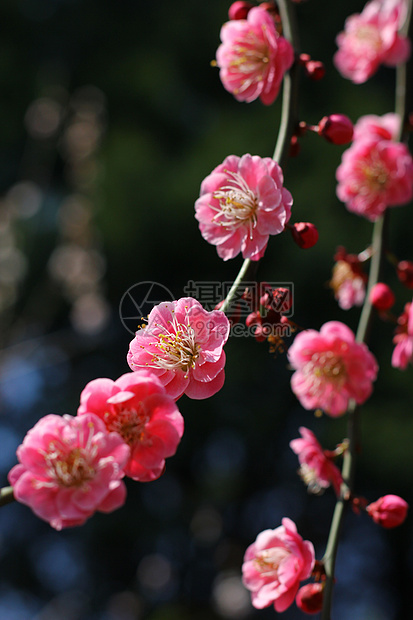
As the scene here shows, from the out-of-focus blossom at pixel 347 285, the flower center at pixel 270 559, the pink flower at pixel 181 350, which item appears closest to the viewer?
the pink flower at pixel 181 350

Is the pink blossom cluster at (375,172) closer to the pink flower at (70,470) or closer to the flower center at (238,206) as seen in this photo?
the flower center at (238,206)

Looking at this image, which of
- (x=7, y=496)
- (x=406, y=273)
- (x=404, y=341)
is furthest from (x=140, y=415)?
(x=406, y=273)

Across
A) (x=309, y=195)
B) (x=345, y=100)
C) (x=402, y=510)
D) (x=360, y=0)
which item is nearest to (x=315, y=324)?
(x=309, y=195)

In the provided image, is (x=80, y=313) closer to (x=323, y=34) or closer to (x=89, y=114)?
(x=89, y=114)

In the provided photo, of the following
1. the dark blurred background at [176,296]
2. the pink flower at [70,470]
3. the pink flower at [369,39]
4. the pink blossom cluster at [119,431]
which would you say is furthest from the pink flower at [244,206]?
the dark blurred background at [176,296]

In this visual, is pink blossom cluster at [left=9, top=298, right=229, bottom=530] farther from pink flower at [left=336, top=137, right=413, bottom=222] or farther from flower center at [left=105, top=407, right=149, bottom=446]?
pink flower at [left=336, top=137, right=413, bottom=222]

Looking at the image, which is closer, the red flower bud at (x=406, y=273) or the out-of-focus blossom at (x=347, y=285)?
the red flower bud at (x=406, y=273)

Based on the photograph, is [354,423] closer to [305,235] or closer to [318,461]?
[318,461]
